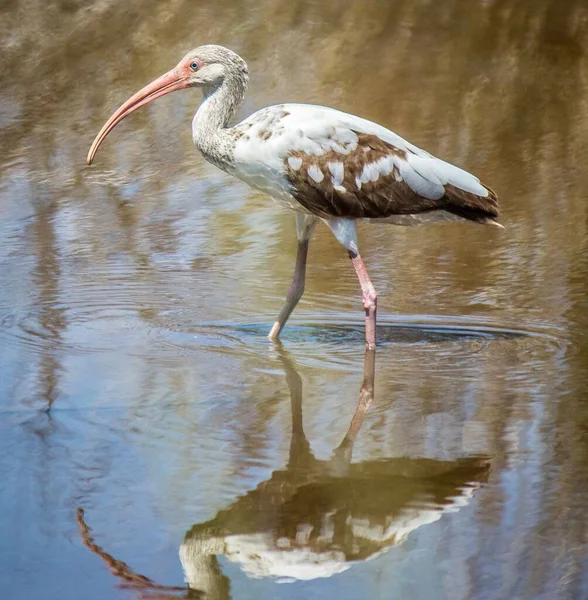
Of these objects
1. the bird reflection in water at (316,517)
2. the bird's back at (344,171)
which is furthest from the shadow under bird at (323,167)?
the bird reflection in water at (316,517)

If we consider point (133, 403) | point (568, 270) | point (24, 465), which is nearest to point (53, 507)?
point (24, 465)

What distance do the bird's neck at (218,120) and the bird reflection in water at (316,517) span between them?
2.27m

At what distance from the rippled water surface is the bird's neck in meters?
1.07

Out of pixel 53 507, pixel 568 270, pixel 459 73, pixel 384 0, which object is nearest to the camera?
pixel 53 507

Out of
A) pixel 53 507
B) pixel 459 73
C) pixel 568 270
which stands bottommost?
pixel 53 507

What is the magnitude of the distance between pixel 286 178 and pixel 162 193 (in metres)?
4.20

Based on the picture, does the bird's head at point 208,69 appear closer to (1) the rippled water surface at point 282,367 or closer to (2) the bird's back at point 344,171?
(2) the bird's back at point 344,171

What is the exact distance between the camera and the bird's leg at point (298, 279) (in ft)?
25.9

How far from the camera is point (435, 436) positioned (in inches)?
241

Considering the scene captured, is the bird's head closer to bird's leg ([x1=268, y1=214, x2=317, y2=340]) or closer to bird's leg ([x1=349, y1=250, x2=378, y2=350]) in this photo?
bird's leg ([x1=268, y1=214, x2=317, y2=340])

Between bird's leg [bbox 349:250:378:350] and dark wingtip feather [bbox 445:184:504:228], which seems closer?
bird's leg [bbox 349:250:378:350]

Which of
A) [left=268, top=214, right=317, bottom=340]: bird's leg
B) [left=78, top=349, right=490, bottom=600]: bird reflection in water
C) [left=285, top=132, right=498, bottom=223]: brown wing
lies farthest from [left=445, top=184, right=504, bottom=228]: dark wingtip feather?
[left=78, top=349, right=490, bottom=600]: bird reflection in water

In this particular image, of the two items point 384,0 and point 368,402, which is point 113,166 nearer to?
point 368,402

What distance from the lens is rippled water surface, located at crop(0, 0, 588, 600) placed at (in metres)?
4.82
